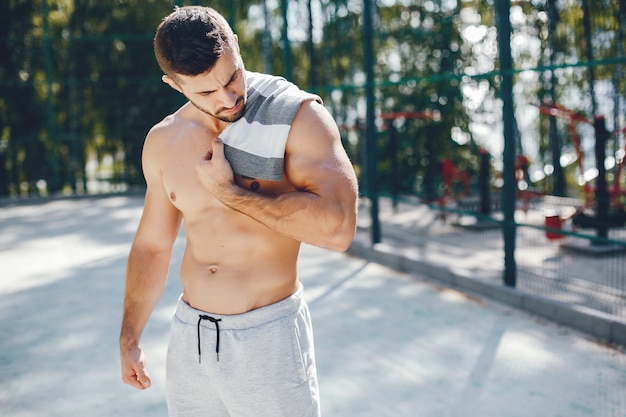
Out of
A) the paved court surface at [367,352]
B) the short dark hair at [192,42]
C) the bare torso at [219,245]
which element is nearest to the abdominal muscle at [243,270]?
the bare torso at [219,245]

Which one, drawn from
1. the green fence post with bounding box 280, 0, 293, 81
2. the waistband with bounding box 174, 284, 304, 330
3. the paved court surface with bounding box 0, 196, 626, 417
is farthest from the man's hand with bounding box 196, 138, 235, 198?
the green fence post with bounding box 280, 0, 293, 81

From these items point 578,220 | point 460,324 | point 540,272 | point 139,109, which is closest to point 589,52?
point 578,220

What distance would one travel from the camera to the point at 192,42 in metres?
1.48

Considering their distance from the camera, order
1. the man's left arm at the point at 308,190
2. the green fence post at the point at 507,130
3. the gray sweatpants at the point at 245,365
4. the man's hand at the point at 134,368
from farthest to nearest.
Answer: the green fence post at the point at 507,130 < the man's hand at the point at 134,368 < the gray sweatpants at the point at 245,365 < the man's left arm at the point at 308,190

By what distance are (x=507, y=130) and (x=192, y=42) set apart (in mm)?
3308

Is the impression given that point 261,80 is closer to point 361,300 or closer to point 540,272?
point 361,300

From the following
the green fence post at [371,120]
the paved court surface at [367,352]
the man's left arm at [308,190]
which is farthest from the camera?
the green fence post at [371,120]

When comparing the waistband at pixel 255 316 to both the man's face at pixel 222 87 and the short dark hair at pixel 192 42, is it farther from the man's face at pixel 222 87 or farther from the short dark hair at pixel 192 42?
the short dark hair at pixel 192 42

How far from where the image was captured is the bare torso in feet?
5.46

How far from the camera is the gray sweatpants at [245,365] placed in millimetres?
1587

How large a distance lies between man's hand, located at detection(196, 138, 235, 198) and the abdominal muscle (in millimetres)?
181

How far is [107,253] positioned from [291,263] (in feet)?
16.2

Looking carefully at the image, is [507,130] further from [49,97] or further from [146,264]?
[49,97]

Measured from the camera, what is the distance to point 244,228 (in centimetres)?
167
